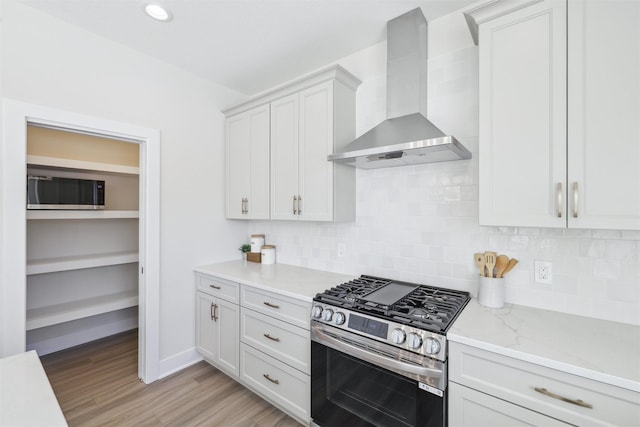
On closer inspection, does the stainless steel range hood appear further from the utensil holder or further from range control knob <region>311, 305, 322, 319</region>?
range control knob <region>311, 305, 322, 319</region>

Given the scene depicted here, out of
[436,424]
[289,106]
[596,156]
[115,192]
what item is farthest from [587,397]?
[115,192]

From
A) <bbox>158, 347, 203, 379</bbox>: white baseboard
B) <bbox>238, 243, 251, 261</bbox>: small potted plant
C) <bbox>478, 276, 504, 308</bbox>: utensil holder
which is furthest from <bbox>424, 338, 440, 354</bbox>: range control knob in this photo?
<bbox>158, 347, 203, 379</bbox>: white baseboard

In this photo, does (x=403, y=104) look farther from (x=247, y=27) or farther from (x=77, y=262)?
(x=77, y=262)

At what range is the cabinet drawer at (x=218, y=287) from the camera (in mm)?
2390

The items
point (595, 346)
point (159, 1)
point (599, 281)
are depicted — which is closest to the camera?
point (595, 346)

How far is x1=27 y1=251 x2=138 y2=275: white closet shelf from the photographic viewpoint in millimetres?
2523

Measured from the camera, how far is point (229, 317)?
243cm

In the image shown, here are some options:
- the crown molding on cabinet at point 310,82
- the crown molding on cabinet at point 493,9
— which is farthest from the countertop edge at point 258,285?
the crown molding on cabinet at point 493,9

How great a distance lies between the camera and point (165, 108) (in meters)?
2.59

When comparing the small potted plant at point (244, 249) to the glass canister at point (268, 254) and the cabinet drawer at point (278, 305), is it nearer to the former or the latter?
the glass canister at point (268, 254)

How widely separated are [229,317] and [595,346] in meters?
2.27

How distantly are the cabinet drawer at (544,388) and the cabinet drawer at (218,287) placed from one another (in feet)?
5.48

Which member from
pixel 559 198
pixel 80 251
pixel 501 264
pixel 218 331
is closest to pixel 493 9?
pixel 559 198

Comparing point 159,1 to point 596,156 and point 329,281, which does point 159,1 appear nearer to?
point 329,281
